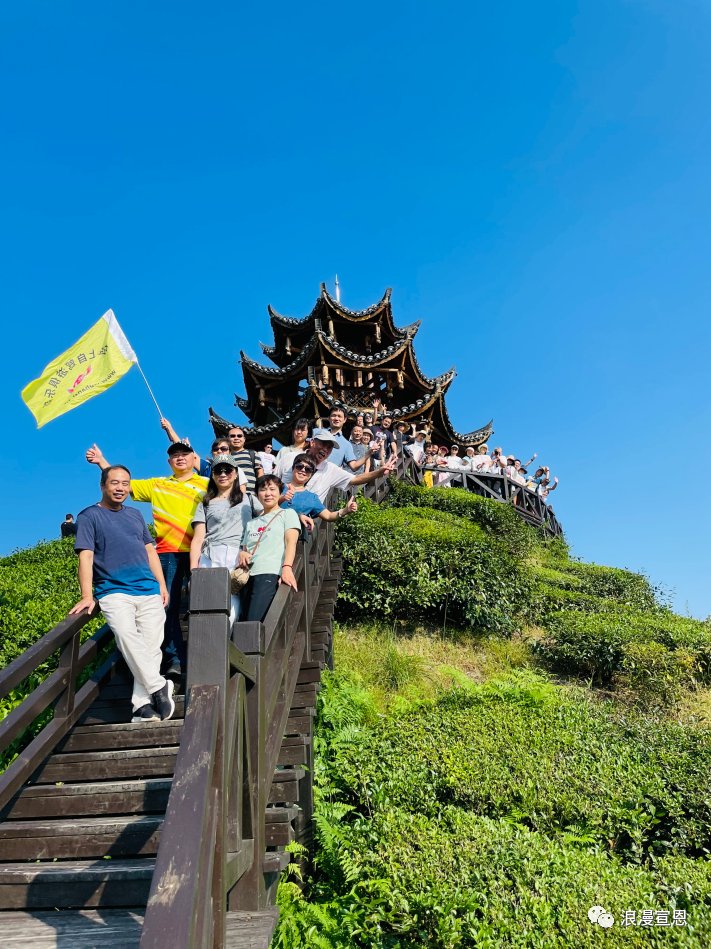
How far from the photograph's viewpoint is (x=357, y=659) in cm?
833

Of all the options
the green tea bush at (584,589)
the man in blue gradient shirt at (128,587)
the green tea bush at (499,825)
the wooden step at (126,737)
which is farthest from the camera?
the green tea bush at (584,589)

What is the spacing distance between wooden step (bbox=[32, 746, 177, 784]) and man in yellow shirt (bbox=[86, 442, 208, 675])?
119 centimetres

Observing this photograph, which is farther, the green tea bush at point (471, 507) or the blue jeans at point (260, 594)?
the green tea bush at point (471, 507)

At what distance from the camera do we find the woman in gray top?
203 inches

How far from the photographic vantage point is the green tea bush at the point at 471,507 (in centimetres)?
1395

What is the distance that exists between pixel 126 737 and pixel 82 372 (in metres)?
3.83

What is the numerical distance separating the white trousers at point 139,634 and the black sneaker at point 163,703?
33 mm

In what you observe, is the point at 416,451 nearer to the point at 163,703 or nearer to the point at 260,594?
the point at 260,594

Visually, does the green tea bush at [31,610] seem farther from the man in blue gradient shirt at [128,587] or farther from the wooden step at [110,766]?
the man in blue gradient shirt at [128,587]

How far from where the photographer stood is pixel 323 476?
7738 mm

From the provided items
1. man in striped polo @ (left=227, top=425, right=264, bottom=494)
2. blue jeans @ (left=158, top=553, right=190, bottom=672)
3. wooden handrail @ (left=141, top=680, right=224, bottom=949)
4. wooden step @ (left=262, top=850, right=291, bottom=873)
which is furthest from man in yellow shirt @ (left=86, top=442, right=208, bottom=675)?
wooden handrail @ (left=141, top=680, right=224, bottom=949)

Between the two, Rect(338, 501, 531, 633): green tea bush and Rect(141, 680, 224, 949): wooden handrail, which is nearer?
Rect(141, 680, 224, 949): wooden handrail

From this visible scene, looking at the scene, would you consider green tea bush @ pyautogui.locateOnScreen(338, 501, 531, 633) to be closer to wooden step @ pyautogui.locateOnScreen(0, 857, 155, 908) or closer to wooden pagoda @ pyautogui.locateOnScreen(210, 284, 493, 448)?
wooden step @ pyautogui.locateOnScreen(0, 857, 155, 908)

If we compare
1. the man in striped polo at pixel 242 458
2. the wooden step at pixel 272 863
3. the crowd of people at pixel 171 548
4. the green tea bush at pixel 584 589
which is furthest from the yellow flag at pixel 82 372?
the green tea bush at pixel 584 589
